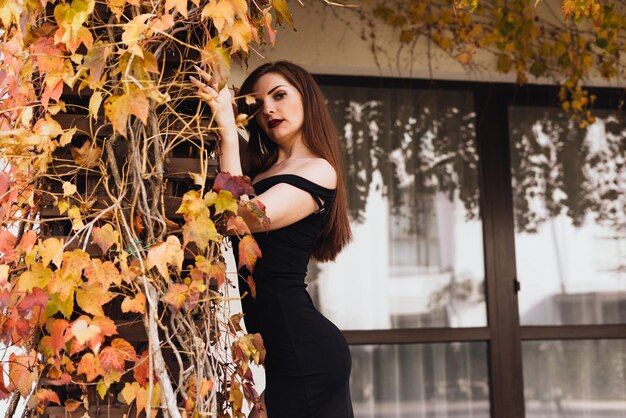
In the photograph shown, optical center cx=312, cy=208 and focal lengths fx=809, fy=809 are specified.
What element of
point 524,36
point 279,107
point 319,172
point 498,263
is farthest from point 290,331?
point 524,36

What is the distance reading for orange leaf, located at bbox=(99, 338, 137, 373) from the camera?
147 cm

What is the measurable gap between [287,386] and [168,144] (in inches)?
30.0

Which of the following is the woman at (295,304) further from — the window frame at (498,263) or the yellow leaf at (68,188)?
the window frame at (498,263)

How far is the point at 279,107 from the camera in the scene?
88.4 inches

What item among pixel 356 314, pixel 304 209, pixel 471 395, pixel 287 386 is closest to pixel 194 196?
pixel 304 209

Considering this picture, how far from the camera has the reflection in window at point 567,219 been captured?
408cm

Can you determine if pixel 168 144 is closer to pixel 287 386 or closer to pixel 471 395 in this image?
pixel 287 386

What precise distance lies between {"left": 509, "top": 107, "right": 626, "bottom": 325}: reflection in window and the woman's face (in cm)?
216

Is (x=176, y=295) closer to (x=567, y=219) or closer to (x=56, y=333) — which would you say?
(x=56, y=333)

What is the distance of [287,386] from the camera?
6.75 feet

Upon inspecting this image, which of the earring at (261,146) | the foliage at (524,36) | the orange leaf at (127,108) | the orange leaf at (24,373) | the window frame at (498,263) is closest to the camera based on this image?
the orange leaf at (127,108)

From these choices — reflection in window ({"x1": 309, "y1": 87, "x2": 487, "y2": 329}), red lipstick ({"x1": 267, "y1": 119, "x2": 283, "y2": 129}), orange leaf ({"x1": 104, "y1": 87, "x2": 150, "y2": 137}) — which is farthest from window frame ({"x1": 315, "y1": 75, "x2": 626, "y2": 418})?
orange leaf ({"x1": 104, "y1": 87, "x2": 150, "y2": 137})

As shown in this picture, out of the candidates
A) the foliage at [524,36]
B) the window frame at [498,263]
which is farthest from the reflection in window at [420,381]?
the foliage at [524,36]

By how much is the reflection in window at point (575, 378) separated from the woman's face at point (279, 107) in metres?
2.29
